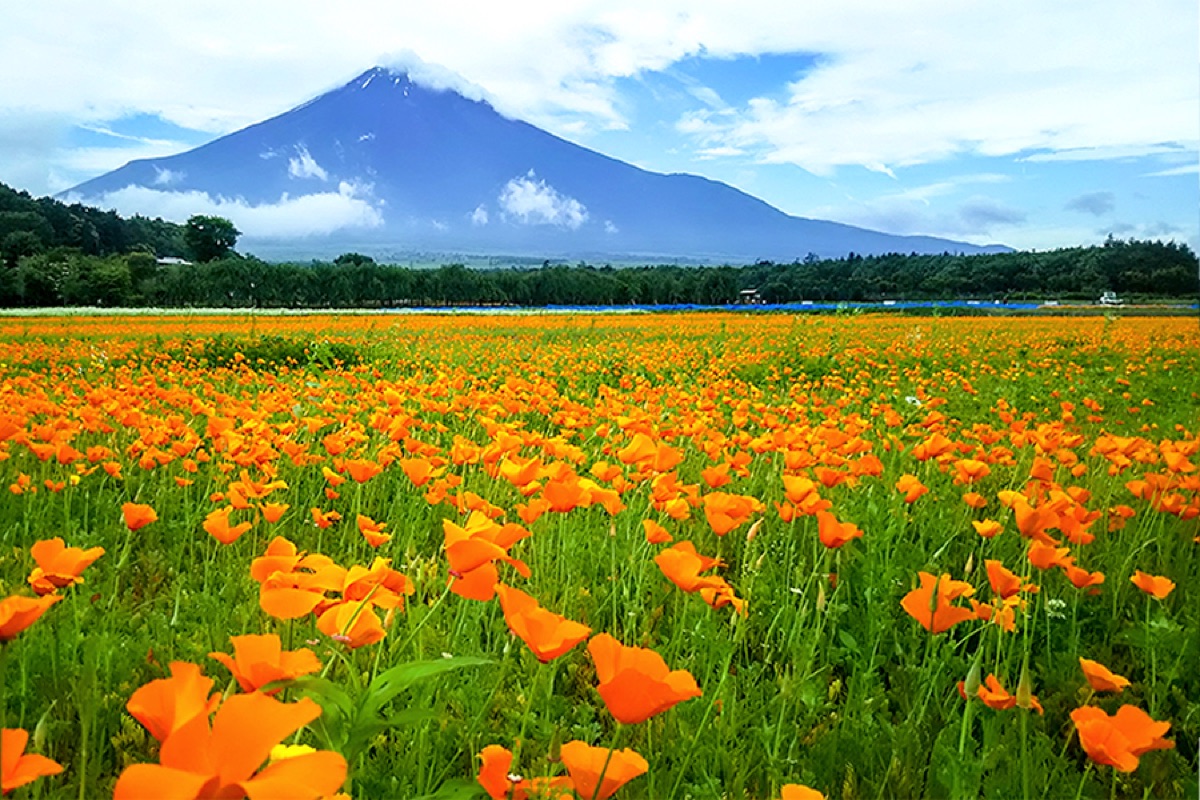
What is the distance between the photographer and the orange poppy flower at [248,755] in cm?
54

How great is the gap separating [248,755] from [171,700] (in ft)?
0.38

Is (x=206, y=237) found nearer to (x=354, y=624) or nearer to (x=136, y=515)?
(x=136, y=515)

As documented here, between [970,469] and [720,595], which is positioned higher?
[970,469]

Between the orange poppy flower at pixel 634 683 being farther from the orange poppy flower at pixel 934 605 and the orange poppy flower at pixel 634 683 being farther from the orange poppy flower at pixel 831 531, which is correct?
the orange poppy flower at pixel 831 531

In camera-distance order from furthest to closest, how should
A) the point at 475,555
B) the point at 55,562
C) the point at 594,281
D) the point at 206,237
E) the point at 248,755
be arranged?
1. the point at 594,281
2. the point at 206,237
3. the point at 55,562
4. the point at 475,555
5. the point at 248,755

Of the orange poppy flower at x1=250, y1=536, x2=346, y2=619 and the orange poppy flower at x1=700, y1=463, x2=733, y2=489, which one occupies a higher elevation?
the orange poppy flower at x1=250, y1=536, x2=346, y2=619

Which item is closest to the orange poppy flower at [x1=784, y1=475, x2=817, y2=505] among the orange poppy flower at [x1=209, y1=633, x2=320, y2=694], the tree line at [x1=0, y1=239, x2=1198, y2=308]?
the orange poppy flower at [x1=209, y1=633, x2=320, y2=694]

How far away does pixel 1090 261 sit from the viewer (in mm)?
16266

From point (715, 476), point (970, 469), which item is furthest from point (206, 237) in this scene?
point (970, 469)

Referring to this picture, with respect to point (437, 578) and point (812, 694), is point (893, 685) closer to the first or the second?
point (812, 694)

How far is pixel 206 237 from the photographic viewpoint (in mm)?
27406

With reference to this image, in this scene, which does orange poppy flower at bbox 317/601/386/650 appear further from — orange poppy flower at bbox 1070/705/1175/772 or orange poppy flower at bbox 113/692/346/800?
orange poppy flower at bbox 1070/705/1175/772

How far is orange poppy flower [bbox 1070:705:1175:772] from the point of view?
3.14 ft

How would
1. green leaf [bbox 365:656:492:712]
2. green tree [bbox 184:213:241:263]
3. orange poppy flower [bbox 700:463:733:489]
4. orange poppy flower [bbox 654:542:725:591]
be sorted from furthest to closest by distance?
green tree [bbox 184:213:241:263] < orange poppy flower [bbox 700:463:733:489] < orange poppy flower [bbox 654:542:725:591] < green leaf [bbox 365:656:492:712]
